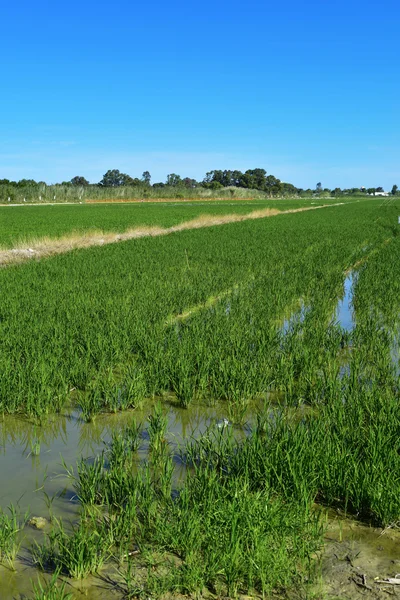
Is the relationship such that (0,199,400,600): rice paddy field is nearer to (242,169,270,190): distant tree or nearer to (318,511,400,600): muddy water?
(318,511,400,600): muddy water

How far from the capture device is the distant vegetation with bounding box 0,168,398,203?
70031 mm

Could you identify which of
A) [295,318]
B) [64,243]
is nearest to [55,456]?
[295,318]

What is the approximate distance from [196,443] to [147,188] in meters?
87.4

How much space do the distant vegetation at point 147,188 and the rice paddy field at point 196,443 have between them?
59549 millimetres

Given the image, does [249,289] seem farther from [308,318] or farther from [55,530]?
[55,530]

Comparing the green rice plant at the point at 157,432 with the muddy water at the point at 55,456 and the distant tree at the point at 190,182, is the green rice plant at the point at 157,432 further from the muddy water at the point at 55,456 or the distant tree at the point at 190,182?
the distant tree at the point at 190,182

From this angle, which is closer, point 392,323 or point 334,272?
point 392,323

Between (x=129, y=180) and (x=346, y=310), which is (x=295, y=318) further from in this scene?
(x=129, y=180)

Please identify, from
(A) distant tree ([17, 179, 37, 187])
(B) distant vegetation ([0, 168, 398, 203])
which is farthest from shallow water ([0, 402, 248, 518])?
(A) distant tree ([17, 179, 37, 187])

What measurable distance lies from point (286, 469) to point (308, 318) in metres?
4.78

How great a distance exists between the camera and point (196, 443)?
405 cm

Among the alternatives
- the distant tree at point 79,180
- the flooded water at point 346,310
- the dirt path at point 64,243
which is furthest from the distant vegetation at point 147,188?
the flooded water at point 346,310

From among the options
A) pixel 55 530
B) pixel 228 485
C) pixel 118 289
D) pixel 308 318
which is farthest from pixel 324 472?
pixel 118 289

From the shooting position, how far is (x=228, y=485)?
3330 millimetres
